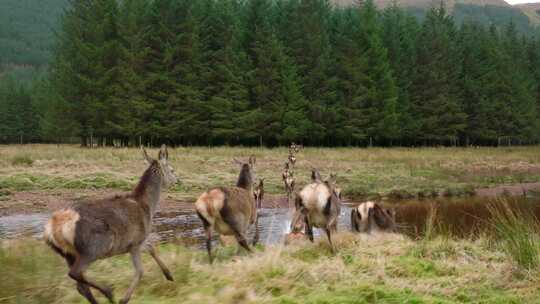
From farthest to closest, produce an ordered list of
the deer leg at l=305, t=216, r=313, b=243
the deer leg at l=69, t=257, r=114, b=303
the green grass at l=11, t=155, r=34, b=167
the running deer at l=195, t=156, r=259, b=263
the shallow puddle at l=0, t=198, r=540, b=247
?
the green grass at l=11, t=155, r=34, b=167 → the shallow puddle at l=0, t=198, r=540, b=247 → the deer leg at l=305, t=216, r=313, b=243 → the running deer at l=195, t=156, r=259, b=263 → the deer leg at l=69, t=257, r=114, b=303

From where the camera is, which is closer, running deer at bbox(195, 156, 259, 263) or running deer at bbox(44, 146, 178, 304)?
running deer at bbox(44, 146, 178, 304)

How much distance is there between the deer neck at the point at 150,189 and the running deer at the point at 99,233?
17mm

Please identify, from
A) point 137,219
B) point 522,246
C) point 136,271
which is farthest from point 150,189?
point 522,246

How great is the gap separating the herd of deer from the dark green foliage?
35.3m

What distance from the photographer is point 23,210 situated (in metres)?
16.5

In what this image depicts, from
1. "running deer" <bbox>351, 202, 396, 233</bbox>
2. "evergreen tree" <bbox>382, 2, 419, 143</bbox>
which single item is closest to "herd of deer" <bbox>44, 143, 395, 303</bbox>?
"running deer" <bbox>351, 202, 396, 233</bbox>

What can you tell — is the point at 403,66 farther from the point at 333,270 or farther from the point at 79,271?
the point at 79,271

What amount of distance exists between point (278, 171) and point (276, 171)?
96 millimetres

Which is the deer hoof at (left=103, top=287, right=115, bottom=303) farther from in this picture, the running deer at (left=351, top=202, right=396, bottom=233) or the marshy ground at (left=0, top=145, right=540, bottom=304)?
the running deer at (left=351, top=202, right=396, bottom=233)

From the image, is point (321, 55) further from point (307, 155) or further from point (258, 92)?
point (307, 155)

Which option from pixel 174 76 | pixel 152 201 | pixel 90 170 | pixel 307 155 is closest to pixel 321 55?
pixel 174 76

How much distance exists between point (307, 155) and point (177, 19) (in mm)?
19408

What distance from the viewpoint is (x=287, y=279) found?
6465mm

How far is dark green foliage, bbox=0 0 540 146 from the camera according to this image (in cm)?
4453
